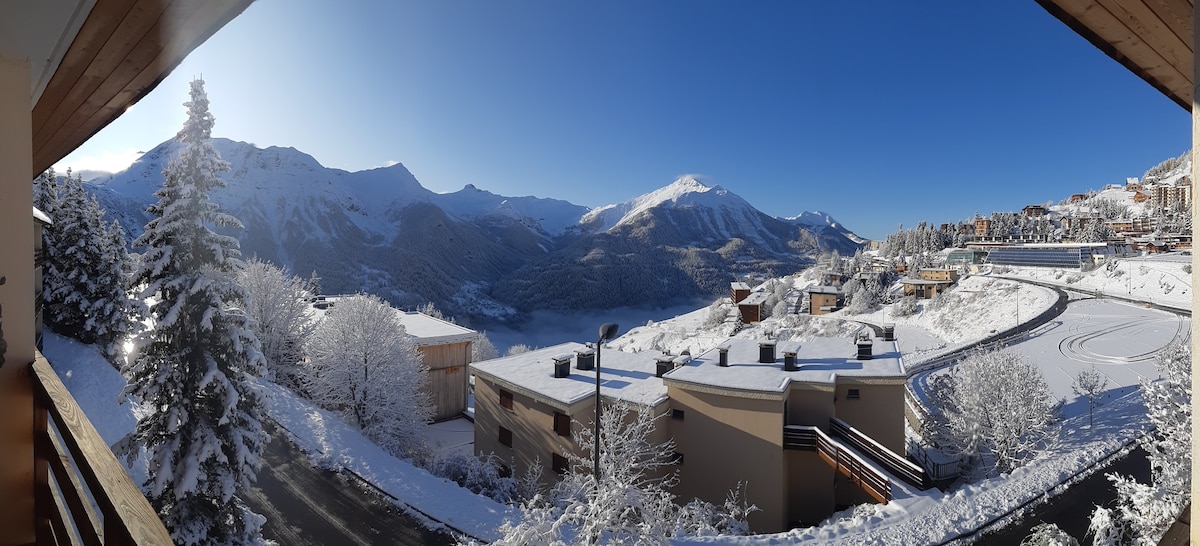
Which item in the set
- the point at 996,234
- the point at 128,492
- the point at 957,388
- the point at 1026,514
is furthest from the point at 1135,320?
the point at 996,234

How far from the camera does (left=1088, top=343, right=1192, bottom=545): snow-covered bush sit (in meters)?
7.91

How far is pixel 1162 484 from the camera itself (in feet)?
28.5

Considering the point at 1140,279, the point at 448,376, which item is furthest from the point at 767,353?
the point at 1140,279

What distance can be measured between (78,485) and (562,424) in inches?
500

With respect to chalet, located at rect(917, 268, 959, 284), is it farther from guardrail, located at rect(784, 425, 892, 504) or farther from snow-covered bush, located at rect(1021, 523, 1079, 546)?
snow-covered bush, located at rect(1021, 523, 1079, 546)

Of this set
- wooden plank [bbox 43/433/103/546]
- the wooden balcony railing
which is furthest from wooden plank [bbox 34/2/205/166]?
wooden plank [bbox 43/433/103/546]

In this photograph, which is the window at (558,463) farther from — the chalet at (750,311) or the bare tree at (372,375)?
the chalet at (750,311)

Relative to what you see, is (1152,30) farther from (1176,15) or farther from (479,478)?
(479,478)

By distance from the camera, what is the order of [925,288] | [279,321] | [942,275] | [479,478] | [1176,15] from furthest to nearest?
1. [942,275]
2. [925,288]
3. [279,321]
4. [479,478]
5. [1176,15]

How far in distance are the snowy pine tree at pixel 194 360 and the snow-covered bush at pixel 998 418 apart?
19060 millimetres

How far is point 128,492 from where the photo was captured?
4.73ft

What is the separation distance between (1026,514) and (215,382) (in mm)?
16997

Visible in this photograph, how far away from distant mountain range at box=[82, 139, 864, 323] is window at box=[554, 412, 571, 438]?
245ft

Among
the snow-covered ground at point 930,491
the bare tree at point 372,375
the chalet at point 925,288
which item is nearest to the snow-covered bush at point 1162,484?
the snow-covered ground at point 930,491
